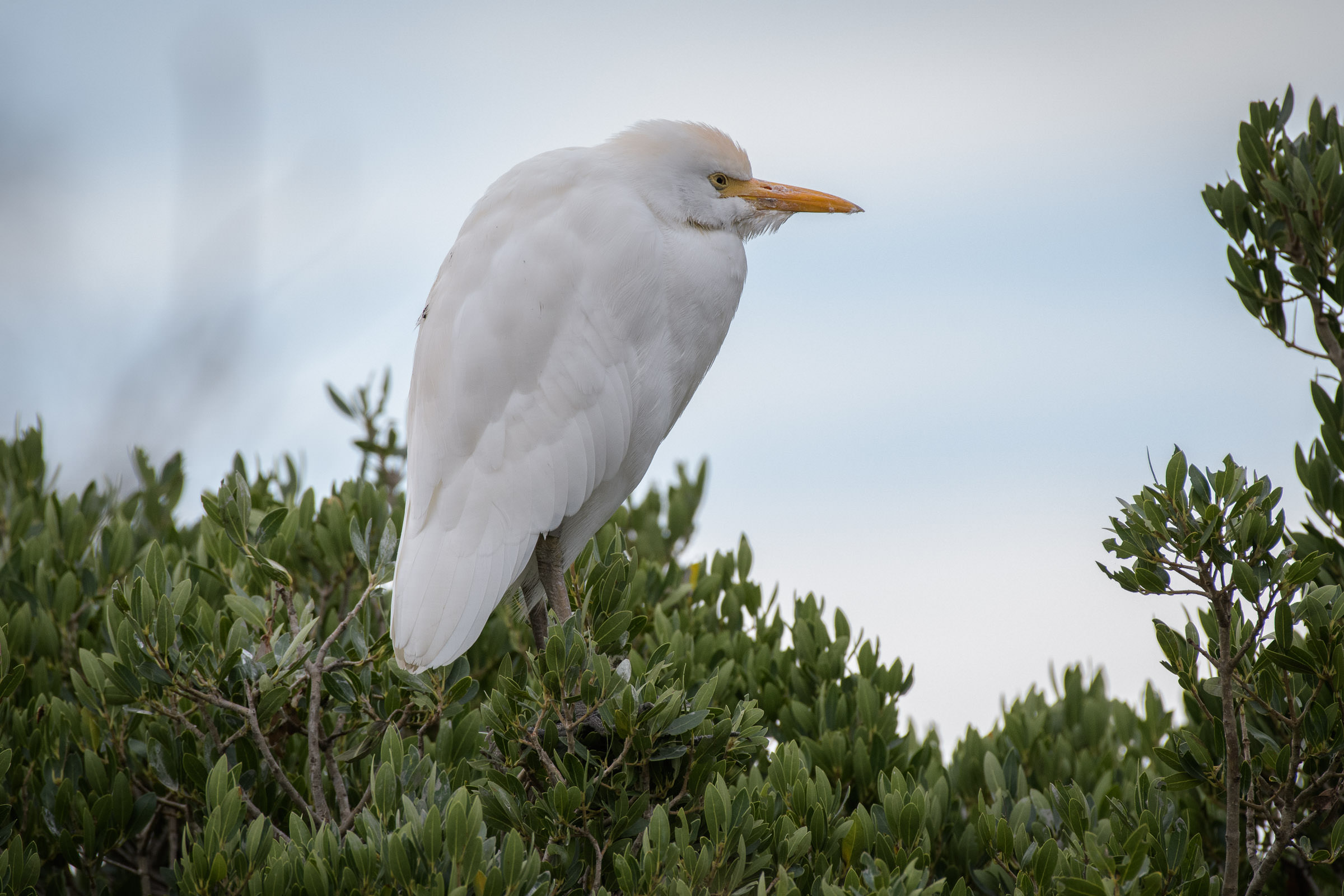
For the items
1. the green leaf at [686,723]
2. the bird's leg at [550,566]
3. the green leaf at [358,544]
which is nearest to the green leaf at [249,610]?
the green leaf at [358,544]

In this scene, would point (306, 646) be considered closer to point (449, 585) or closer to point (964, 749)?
point (449, 585)

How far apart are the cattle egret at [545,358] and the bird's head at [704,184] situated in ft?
0.08

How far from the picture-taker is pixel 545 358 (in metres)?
3.07

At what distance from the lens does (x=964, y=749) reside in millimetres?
3564

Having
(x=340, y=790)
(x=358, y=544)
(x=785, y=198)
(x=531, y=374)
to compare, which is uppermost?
(x=785, y=198)

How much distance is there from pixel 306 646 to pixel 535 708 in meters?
0.63

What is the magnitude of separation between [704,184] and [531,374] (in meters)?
0.87

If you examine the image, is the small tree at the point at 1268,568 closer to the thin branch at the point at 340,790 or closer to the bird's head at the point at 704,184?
the bird's head at the point at 704,184

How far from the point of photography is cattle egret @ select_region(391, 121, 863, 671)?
2988mm

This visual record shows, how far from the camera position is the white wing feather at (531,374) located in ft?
9.89

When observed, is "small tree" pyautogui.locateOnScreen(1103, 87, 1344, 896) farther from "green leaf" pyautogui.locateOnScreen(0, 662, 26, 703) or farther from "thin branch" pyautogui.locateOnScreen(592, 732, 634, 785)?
"green leaf" pyautogui.locateOnScreen(0, 662, 26, 703)

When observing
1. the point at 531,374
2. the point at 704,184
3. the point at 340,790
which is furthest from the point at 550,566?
the point at 704,184

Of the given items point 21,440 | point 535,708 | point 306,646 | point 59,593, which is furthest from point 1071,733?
point 21,440

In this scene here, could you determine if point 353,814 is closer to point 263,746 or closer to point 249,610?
point 263,746
